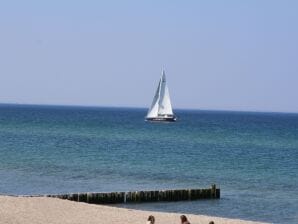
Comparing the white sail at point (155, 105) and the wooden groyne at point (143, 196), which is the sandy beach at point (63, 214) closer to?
the wooden groyne at point (143, 196)

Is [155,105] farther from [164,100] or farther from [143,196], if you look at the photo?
[143,196]

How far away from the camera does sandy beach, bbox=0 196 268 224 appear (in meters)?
30.7

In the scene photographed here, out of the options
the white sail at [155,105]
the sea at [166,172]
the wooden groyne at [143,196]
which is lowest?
the sea at [166,172]

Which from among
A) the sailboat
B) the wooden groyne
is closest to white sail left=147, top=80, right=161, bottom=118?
the sailboat

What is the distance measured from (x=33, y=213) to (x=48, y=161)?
36.5 m

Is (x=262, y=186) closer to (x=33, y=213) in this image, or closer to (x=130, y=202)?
(x=130, y=202)

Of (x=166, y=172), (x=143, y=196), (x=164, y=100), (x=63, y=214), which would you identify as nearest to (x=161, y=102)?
(x=164, y=100)

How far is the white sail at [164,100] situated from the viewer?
145 meters

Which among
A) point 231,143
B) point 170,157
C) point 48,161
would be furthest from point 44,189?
point 231,143

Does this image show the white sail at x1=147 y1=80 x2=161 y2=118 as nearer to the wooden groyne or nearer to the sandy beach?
the wooden groyne

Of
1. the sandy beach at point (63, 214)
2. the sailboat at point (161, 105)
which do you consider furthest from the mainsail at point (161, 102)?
the sandy beach at point (63, 214)

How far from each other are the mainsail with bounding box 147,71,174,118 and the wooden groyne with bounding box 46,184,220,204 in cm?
9944

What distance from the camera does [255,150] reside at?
99.1 m

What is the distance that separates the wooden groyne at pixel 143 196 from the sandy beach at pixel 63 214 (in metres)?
3.41
